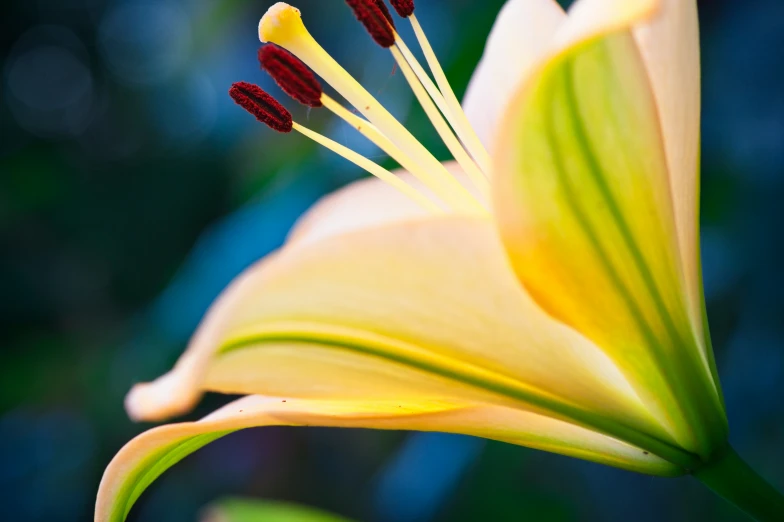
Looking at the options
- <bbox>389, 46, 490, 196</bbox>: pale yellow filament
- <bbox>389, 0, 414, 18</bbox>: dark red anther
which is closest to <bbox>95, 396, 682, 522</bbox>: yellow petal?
<bbox>389, 46, 490, 196</bbox>: pale yellow filament

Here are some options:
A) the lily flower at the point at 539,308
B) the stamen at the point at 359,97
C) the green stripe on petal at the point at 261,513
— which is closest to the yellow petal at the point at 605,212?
the lily flower at the point at 539,308

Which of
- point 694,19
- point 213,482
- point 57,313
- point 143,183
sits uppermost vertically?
point 694,19

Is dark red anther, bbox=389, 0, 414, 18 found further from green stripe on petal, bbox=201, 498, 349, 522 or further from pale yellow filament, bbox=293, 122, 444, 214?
green stripe on petal, bbox=201, 498, 349, 522

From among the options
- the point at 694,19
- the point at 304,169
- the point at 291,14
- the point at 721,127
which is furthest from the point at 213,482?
the point at 694,19

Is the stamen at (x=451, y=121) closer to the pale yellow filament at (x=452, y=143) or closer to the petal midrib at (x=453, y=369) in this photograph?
the pale yellow filament at (x=452, y=143)

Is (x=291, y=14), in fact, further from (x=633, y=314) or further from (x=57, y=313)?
(x=57, y=313)
